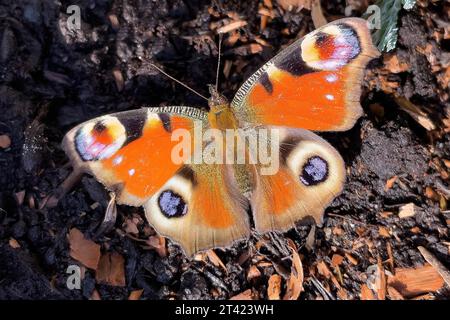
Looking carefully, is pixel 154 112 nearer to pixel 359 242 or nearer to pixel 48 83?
pixel 48 83

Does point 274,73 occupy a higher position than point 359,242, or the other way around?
point 274,73

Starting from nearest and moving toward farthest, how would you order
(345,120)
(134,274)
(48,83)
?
(345,120) → (134,274) → (48,83)

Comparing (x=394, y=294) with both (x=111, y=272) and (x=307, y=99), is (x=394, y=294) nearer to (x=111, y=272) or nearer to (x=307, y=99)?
(x=307, y=99)

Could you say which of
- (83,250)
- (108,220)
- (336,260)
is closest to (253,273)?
(336,260)

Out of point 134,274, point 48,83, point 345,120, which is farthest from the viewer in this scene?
point 48,83

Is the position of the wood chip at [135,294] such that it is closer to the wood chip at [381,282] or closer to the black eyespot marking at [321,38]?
the wood chip at [381,282]

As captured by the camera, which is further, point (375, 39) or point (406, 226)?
point (375, 39)
